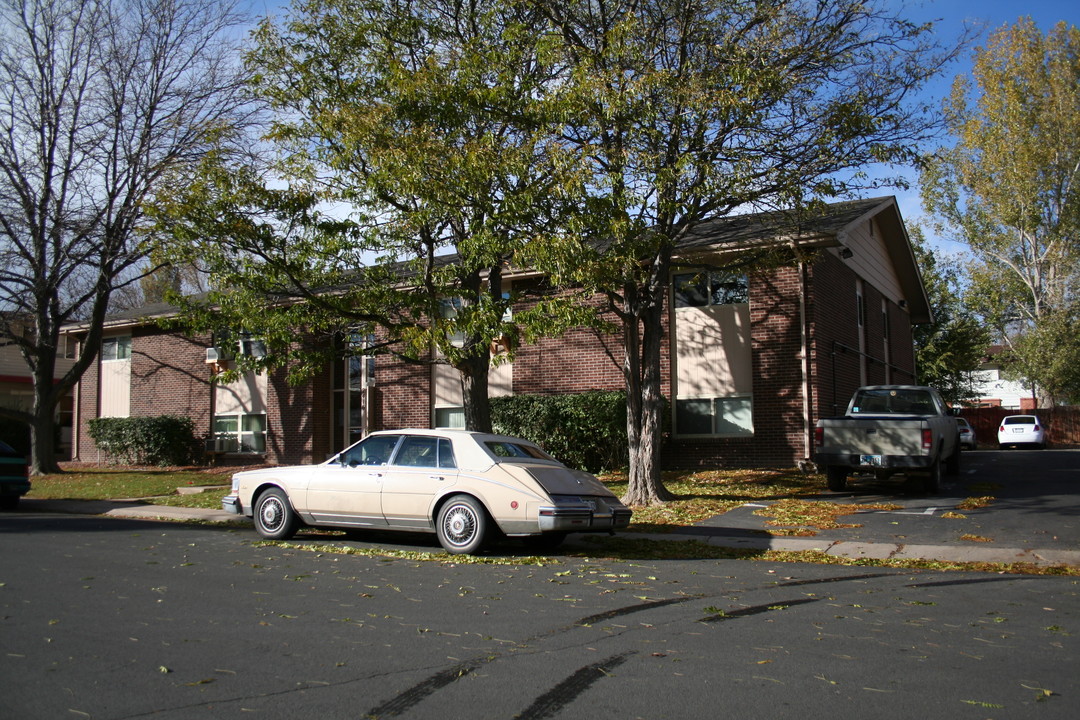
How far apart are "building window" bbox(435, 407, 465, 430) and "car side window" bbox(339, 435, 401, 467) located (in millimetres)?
11626

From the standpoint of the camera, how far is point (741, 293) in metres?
19.4

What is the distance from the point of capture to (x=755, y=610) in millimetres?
6910

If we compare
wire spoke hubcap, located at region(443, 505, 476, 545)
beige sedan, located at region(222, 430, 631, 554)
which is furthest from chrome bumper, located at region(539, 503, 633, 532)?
wire spoke hubcap, located at region(443, 505, 476, 545)

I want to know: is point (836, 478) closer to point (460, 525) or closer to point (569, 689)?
point (460, 525)

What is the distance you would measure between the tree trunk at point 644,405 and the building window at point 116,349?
21.0m

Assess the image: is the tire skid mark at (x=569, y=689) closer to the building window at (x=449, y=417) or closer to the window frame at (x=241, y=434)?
the building window at (x=449, y=417)

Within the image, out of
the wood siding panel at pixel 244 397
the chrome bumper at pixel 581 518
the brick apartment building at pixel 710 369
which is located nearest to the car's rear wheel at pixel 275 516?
the chrome bumper at pixel 581 518

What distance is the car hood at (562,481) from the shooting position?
980cm

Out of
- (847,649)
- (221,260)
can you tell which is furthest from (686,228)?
(847,649)

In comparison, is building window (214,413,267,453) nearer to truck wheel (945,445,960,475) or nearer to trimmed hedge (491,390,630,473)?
trimmed hedge (491,390,630,473)

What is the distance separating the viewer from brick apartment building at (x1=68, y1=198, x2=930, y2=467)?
18547 millimetres

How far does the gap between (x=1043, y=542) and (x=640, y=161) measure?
7.17 metres

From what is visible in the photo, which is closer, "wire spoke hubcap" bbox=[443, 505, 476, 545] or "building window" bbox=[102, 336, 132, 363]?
"wire spoke hubcap" bbox=[443, 505, 476, 545]

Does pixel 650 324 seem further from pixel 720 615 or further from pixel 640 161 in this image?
pixel 720 615
